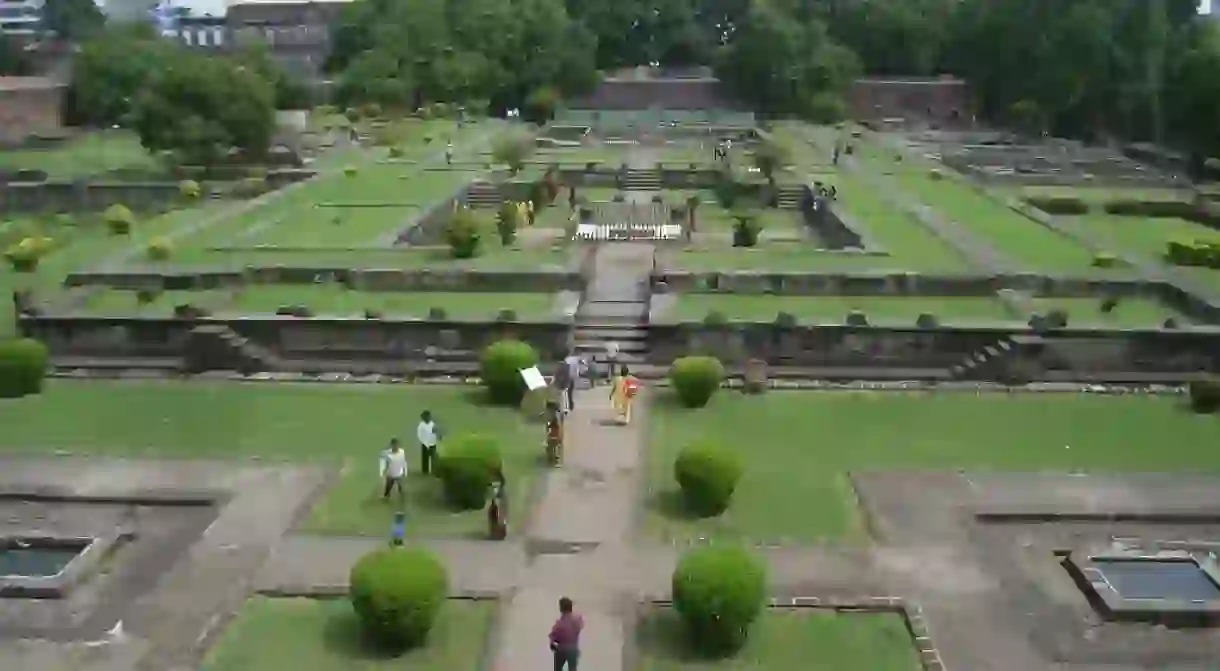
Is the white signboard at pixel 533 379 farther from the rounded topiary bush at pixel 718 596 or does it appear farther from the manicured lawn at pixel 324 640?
the rounded topiary bush at pixel 718 596

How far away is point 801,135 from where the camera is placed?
5403 centimetres

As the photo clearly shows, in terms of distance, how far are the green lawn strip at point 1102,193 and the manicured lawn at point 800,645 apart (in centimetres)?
2774

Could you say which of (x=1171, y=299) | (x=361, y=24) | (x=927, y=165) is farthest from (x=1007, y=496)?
(x=361, y=24)

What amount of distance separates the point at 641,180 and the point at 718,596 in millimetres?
29492

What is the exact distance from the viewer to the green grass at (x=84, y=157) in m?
42.2

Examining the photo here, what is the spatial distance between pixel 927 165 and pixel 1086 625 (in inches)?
1327

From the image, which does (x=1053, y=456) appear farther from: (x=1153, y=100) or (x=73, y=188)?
(x=1153, y=100)

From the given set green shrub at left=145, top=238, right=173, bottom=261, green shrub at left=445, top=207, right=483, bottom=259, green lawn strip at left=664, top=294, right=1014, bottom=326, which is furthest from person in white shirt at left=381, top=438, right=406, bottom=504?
green shrub at left=145, top=238, right=173, bottom=261

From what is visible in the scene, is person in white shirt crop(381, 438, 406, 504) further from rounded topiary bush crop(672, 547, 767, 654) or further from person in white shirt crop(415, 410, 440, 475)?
rounded topiary bush crop(672, 547, 767, 654)

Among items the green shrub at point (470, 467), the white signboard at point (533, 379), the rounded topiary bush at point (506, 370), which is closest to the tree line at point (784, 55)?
the rounded topiary bush at point (506, 370)

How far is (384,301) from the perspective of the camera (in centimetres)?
2172

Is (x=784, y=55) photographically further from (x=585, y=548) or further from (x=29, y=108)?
(x=585, y=548)

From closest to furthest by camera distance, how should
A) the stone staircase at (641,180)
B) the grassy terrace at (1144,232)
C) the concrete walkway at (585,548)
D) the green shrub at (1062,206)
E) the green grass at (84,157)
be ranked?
the concrete walkway at (585,548)
the grassy terrace at (1144,232)
the green shrub at (1062,206)
the stone staircase at (641,180)
the green grass at (84,157)

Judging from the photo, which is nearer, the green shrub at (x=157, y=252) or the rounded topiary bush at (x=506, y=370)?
the rounded topiary bush at (x=506, y=370)
